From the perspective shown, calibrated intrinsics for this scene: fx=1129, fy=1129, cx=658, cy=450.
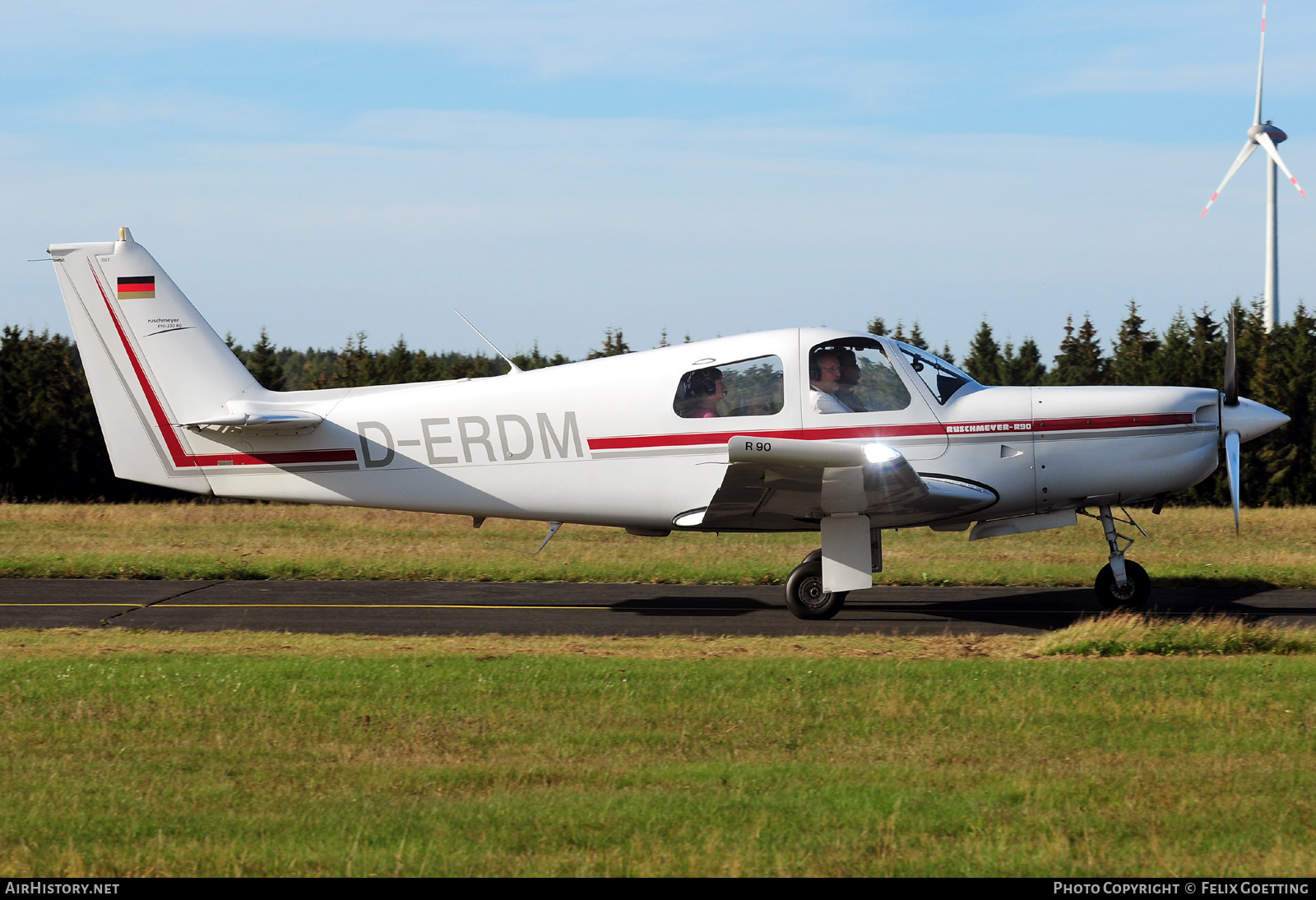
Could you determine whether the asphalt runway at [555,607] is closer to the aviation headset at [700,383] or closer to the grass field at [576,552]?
the grass field at [576,552]

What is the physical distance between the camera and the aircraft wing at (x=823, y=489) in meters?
9.90

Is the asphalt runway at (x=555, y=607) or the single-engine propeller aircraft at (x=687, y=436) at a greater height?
the single-engine propeller aircraft at (x=687, y=436)

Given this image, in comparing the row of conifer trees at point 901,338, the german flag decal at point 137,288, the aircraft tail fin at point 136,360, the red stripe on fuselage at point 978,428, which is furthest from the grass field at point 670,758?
the row of conifer trees at point 901,338

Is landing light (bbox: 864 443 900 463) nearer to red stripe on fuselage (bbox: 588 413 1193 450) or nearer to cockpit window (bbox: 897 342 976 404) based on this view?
red stripe on fuselage (bbox: 588 413 1193 450)

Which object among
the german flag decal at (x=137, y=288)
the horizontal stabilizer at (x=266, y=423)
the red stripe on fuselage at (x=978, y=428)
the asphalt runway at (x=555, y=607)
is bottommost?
the asphalt runway at (x=555, y=607)

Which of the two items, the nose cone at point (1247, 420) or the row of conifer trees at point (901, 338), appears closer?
the nose cone at point (1247, 420)

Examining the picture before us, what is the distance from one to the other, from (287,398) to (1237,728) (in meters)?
9.74

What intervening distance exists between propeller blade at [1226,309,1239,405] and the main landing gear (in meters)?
1.56

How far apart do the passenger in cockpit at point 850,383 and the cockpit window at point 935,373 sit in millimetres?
533

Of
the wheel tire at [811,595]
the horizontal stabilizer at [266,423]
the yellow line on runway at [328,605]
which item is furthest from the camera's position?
the yellow line on runway at [328,605]

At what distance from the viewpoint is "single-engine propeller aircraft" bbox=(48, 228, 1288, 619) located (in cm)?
1098

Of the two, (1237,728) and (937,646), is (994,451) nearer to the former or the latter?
(937,646)

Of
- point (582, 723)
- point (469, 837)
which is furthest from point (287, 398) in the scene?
point (469, 837)
